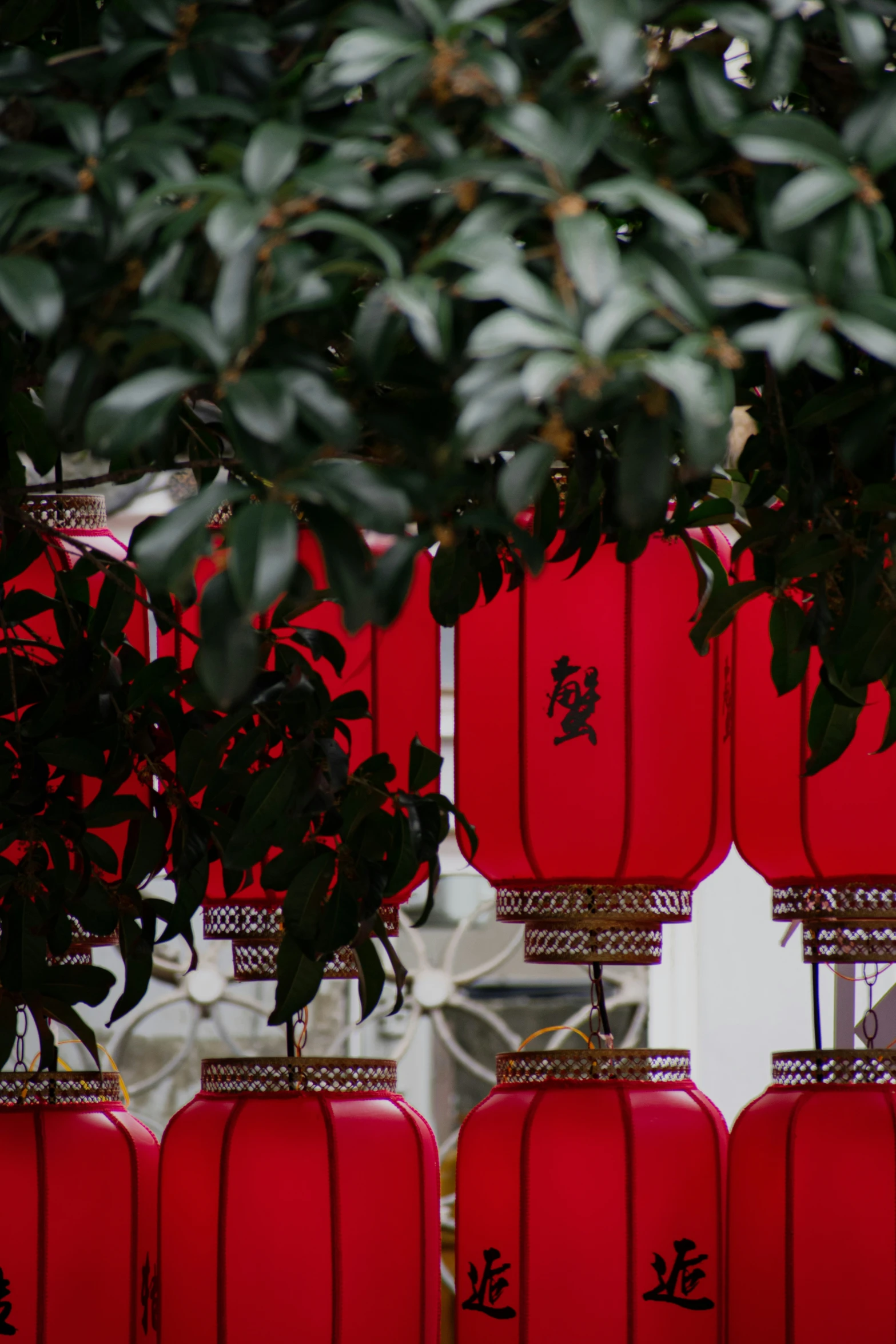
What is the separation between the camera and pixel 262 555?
1.96 ft

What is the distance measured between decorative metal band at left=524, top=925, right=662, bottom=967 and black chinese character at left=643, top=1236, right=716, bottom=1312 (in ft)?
0.96

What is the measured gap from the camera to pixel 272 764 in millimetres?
1101

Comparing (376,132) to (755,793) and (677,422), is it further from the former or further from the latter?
(755,793)

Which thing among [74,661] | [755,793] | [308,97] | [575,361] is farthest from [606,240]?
[755,793]

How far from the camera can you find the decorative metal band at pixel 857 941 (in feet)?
5.45

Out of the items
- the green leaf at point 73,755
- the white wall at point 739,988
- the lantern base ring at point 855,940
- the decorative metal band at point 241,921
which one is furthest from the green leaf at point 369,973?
the white wall at point 739,988

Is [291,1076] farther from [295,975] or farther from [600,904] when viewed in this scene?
[295,975]

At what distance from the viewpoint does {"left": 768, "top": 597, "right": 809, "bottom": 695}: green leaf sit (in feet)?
3.43

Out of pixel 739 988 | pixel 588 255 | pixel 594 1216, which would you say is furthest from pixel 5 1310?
pixel 739 988

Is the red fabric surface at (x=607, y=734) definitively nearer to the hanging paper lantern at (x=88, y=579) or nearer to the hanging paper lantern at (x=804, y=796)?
the hanging paper lantern at (x=804, y=796)

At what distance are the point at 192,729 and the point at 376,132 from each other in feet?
A: 1.89

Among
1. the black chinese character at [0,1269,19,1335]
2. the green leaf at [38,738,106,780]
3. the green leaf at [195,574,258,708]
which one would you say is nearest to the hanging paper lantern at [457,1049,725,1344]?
the black chinese character at [0,1269,19,1335]

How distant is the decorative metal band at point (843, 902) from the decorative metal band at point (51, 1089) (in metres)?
0.75

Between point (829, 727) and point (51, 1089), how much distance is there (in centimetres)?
91
